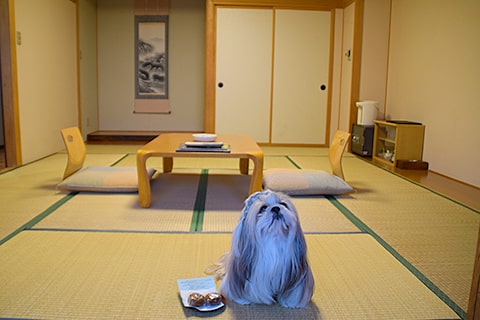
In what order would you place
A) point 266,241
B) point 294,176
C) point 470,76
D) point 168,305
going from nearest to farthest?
1. point 266,241
2. point 168,305
3. point 294,176
4. point 470,76

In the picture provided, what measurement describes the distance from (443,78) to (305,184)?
2.14 m

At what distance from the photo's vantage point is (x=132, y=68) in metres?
7.29

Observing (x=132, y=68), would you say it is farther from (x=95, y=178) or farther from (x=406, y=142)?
(x=406, y=142)

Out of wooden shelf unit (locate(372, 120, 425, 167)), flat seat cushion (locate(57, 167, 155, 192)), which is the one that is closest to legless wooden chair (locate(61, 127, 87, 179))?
flat seat cushion (locate(57, 167, 155, 192))

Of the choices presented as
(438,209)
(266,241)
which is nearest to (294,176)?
(438,209)

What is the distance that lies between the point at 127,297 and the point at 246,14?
5.28 metres

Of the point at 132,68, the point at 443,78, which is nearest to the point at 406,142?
the point at 443,78

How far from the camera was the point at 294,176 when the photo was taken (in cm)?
354

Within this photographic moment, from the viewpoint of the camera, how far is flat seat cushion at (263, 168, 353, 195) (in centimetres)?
343

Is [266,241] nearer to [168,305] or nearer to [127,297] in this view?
[168,305]

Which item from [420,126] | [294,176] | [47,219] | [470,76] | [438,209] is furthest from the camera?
[420,126]

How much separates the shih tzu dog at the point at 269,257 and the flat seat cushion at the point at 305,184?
5.63 ft

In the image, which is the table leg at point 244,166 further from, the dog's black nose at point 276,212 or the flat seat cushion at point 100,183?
the dog's black nose at point 276,212

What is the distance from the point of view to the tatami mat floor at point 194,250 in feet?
5.64
